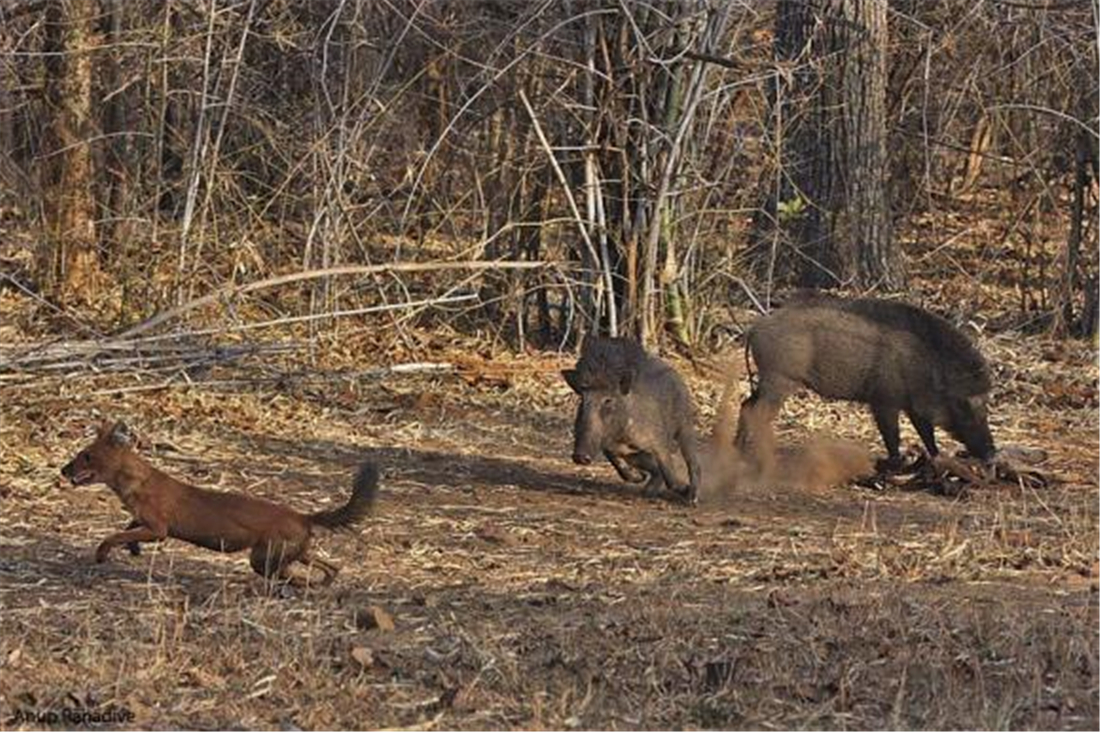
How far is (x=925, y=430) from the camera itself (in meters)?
12.1

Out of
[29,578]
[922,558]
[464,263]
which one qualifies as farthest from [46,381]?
[922,558]

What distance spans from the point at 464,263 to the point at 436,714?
254 inches

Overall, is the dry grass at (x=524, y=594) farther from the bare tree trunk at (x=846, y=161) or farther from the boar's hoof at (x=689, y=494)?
the bare tree trunk at (x=846, y=161)

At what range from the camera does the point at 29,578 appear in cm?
895

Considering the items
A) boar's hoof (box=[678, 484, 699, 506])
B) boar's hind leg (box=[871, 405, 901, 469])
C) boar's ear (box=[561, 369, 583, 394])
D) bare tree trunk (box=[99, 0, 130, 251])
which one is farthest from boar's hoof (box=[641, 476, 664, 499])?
bare tree trunk (box=[99, 0, 130, 251])

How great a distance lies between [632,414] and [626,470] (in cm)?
47

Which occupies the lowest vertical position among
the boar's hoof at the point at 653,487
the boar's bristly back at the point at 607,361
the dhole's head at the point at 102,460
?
the boar's hoof at the point at 653,487

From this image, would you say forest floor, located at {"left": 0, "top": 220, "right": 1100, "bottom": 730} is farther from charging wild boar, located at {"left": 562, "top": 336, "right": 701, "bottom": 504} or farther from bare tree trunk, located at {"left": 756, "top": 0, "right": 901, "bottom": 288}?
bare tree trunk, located at {"left": 756, "top": 0, "right": 901, "bottom": 288}

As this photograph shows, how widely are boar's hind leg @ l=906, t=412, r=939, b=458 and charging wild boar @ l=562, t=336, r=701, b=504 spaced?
1.45 m

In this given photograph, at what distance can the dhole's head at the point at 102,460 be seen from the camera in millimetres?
8977

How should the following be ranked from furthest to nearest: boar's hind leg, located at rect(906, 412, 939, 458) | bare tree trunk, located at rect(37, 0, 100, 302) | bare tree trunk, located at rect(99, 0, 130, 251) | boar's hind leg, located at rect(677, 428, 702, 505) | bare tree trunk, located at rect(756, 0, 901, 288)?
bare tree trunk, located at rect(756, 0, 901, 288), bare tree trunk, located at rect(37, 0, 100, 302), bare tree trunk, located at rect(99, 0, 130, 251), boar's hind leg, located at rect(906, 412, 939, 458), boar's hind leg, located at rect(677, 428, 702, 505)

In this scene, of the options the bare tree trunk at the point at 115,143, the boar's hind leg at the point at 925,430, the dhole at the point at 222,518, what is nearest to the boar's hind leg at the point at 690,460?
the boar's hind leg at the point at 925,430

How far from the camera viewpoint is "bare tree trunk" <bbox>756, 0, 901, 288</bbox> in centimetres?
1686

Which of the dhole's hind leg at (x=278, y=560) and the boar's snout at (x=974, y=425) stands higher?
the boar's snout at (x=974, y=425)
